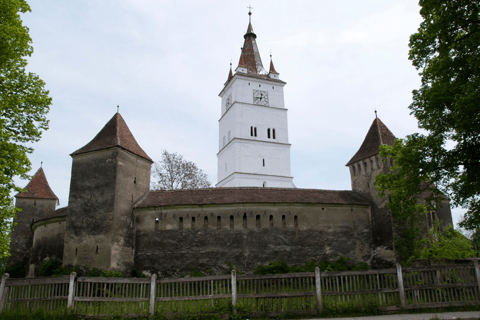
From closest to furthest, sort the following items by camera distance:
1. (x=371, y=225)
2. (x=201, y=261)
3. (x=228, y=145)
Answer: (x=201, y=261) < (x=371, y=225) < (x=228, y=145)

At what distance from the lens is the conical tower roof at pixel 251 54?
51.3m

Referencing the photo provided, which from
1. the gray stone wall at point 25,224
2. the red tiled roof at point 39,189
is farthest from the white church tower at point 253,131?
the gray stone wall at point 25,224

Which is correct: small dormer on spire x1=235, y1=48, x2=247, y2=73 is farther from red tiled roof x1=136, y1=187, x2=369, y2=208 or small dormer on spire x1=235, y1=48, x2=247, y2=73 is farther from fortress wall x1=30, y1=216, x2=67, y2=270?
fortress wall x1=30, y1=216, x2=67, y2=270

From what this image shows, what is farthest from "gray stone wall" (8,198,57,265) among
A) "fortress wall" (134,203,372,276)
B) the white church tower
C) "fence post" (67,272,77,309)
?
"fence post" (67,272,77,309)

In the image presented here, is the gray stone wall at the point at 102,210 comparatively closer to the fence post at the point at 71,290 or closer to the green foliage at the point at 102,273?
the green foliage at the point at 102,273

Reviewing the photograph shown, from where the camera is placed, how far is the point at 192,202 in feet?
77.8

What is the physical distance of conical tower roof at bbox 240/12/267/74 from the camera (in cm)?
5128

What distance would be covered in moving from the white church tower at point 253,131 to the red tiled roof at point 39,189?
1927cm

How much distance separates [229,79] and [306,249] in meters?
33.1

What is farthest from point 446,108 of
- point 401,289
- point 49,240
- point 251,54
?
point 251,54

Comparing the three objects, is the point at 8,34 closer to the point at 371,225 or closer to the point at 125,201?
the point at 125,201

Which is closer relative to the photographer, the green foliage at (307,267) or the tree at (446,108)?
the tree at (446,108)

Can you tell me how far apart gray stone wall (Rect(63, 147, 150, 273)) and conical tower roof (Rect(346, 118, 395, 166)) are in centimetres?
1484

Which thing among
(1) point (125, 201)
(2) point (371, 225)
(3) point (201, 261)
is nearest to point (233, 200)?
(3) point (201, 261)
